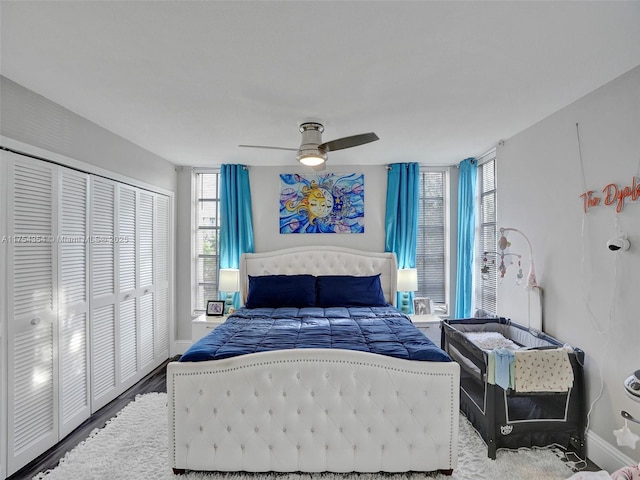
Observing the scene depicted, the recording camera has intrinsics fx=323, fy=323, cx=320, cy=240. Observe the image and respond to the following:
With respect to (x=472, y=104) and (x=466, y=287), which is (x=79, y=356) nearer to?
(x=472, y=104)

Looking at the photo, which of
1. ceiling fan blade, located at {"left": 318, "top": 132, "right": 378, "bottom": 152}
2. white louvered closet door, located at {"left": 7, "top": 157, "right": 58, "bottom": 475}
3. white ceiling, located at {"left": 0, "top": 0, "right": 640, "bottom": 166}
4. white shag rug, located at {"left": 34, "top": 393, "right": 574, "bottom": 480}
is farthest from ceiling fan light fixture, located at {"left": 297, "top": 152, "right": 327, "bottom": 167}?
white shag rug, located at {"left": 34, "top": 393, "right": 574, "bottom": 480}

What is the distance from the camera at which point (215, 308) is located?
399 centimetres

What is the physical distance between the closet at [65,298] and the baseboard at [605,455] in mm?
3911

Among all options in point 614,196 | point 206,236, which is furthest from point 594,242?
point 206,236

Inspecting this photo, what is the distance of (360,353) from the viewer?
6.87ft

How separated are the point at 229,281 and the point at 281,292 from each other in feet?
2.47

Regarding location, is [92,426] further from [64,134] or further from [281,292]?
[64,134]

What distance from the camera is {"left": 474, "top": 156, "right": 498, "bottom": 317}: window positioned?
387cm

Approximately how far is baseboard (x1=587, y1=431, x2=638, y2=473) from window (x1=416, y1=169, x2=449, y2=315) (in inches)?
92.8

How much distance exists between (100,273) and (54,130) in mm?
1259

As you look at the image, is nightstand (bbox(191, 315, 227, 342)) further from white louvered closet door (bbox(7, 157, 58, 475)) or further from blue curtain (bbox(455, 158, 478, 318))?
blue curtain (bbox(455, 158, 478, 318))

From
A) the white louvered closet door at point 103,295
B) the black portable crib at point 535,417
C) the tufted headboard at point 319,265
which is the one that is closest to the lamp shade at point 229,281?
the tufted headboard at point 319,265

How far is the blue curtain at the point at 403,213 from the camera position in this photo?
4.31 meters

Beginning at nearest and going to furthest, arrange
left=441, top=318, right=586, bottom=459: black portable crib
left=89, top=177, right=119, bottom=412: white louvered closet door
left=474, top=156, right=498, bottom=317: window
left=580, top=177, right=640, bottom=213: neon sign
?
left=580, top=177, right=640, bottom=213: neon sign → left=441, top=318, right=586, bottom=459: black portable crib → left=89, top=177, right=119, bottom=412: white louvered closet door → left=474, top=156, right=498, bottom=317: window
